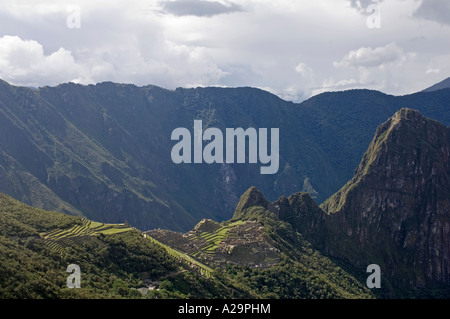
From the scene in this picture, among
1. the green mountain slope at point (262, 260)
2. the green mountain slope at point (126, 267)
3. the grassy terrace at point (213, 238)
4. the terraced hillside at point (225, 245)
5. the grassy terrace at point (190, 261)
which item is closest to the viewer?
the green mountain slope at point (126, 267)

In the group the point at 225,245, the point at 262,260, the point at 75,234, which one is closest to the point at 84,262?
the point at 75,234

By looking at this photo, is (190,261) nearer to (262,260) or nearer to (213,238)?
(262,260)

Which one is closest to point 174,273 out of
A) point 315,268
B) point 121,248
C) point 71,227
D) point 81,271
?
point 121,248

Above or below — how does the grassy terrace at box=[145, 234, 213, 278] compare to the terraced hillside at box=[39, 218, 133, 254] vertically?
below

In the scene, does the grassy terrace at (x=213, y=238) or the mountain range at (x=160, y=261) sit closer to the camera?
the mountain range at (x=160, y=261)

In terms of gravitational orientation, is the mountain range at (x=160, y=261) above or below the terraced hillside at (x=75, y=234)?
below

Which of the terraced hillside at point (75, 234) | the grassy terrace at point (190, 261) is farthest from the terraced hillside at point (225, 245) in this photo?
the terraced hillside at point (75, 234)

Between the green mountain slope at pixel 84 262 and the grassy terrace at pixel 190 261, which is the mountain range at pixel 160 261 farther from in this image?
the grassy terrace at pixel 190 261

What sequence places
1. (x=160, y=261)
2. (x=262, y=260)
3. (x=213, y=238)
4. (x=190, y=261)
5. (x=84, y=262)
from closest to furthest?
(x=84, y=262) < (x=160, y=261) < (x=190, y=261) < (x=262, y=260) < (x=213, y=238)

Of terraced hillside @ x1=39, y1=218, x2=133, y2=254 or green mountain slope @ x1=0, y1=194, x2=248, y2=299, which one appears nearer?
green mountain slope @ x1=0, y1=194, x2=248, y2=299

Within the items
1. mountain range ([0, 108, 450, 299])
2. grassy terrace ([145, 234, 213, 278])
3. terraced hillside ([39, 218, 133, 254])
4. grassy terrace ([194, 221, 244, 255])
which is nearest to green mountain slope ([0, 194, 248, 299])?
terraced hillside ([39, 218, 133, 254])

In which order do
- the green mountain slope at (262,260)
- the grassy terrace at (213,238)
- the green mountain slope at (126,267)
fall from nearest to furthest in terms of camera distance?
1. the green mountain slope at (126,267)
2. the green mountain slope at (262,260)
3. the grassy terrace at (213,238)

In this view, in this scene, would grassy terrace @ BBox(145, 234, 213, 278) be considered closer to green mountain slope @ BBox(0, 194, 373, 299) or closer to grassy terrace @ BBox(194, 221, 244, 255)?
green mountain slope @ BBox(0, 194, 373, 299)
